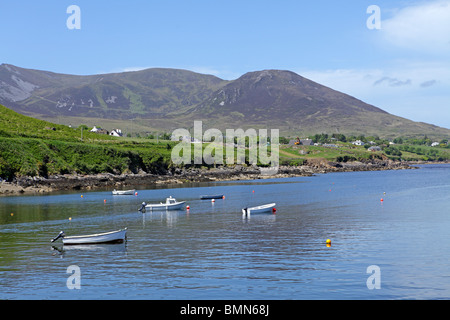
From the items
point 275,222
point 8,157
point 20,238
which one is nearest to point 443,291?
point 275,222

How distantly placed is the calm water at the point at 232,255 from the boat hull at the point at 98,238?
3.47 ft

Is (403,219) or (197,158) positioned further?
(197,158)

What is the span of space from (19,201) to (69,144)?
2679 inches

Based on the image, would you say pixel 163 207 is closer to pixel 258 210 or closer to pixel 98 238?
pixel 258 210

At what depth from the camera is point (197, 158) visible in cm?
19012

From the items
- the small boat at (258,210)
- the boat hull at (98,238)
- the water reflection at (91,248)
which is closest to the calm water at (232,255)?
the water reflection at (91,248)

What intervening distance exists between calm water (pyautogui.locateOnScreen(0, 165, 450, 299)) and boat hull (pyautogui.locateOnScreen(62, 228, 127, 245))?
1057mm

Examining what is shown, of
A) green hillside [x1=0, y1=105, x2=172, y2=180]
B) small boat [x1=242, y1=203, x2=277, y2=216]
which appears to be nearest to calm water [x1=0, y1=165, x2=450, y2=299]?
small boat [x1=242, y1=203, x2=277, y2=216]

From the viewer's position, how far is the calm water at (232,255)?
30500 millimetres

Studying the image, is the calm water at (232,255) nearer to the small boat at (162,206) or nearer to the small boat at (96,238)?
the small boat at (96,238)

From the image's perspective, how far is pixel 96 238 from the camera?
4725 cm

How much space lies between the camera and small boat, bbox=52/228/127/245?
4675 cm

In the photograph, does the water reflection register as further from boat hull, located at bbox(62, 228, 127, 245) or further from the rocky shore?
the rocky shore
